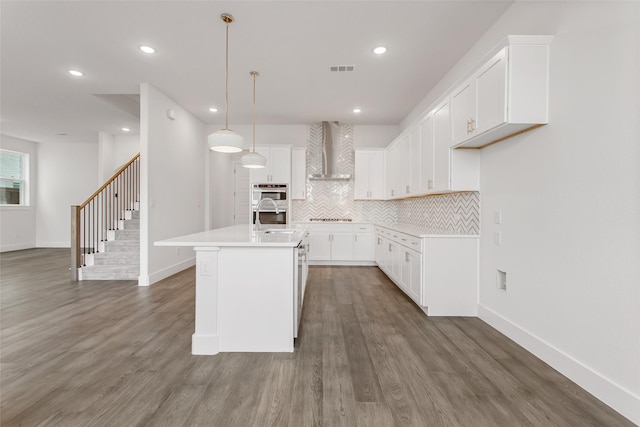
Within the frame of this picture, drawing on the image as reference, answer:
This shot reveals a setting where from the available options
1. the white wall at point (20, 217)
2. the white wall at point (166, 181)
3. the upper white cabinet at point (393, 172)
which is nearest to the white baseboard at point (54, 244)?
the white wall at point (20, 217)

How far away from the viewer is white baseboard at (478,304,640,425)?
1.57 m

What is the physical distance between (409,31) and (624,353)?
311 centimetres

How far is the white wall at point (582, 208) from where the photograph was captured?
160 cm

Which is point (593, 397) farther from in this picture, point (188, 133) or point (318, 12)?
point (188, 133)

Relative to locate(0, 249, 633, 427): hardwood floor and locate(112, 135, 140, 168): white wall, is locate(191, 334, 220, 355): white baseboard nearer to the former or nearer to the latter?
locate(0, 249, 633, 427): hardwood floor

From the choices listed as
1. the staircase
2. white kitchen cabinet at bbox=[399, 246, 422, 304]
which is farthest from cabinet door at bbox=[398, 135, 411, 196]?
the staircase

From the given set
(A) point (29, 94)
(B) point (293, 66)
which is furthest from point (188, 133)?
(B) point (293, 66)

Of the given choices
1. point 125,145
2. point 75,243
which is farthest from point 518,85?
point 125,145

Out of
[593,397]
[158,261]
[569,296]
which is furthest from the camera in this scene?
[158,261]

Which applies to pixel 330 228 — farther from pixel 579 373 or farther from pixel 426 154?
pixel 579 373

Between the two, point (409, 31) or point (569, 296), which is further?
point (409, 31)

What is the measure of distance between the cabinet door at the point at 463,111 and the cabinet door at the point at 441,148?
15 centimetres

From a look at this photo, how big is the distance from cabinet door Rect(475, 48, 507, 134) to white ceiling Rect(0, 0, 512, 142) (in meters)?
0.68

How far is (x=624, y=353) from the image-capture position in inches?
63.2
